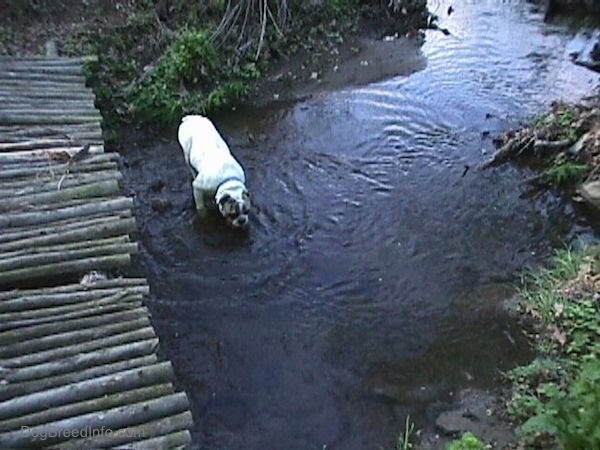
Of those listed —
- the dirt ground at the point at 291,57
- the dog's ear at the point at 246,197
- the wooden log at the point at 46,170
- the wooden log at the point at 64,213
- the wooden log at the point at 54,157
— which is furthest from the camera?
the dirt ground at the point at 291,57

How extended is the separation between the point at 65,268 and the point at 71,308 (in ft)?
1.57

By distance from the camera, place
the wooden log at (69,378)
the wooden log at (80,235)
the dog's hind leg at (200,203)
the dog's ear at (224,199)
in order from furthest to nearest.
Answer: the dog's hind leg at (200,203) < the dog's ear at (224,199) < the wooden log at (80,235) < the wooden log at (69,378)

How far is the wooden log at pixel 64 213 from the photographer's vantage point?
5.36 m

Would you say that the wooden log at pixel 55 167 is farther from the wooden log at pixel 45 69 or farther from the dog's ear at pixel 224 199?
the wooden log at pixel 45 69

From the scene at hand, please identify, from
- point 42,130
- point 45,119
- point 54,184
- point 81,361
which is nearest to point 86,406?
point 81,361

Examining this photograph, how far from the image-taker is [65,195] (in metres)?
5.68

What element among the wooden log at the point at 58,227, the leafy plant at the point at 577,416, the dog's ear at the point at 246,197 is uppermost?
the wooden log at the point at 58,227

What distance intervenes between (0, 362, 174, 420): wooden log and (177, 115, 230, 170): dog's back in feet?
14.4

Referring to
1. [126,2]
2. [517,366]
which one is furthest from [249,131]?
[517,366]

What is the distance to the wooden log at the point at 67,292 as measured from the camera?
4.66m

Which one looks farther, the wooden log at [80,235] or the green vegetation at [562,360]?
the wooden log at [80,235]

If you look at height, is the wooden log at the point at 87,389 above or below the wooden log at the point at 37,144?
below

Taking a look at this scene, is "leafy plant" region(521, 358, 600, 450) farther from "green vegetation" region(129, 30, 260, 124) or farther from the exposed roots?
the exposed roots

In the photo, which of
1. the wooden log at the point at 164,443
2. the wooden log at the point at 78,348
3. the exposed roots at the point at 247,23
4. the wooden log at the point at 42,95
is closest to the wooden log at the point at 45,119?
the wooden log at the point at 42,95
